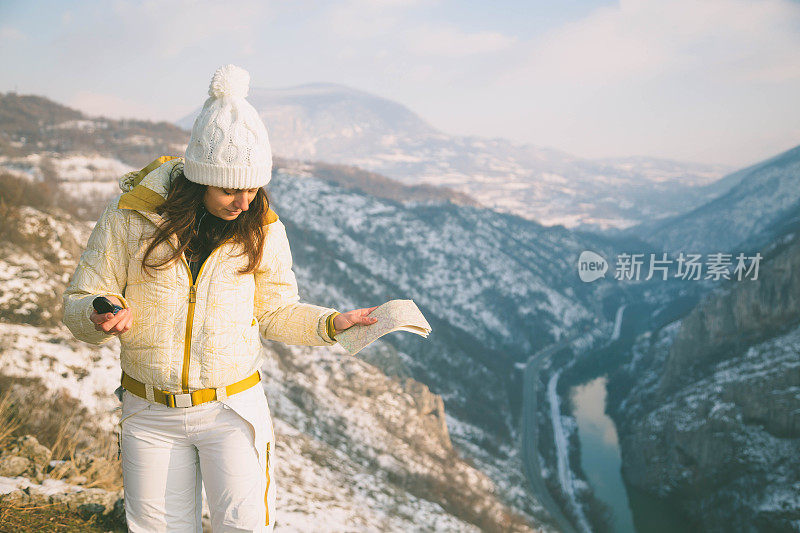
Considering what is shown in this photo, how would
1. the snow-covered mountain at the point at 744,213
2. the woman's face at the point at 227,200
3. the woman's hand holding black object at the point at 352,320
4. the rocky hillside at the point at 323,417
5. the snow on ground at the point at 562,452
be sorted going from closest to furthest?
the woman's face at the point at 227,200 → the woman's hand holding black object at the point at 352,320 → the rocky hillside at the point at 323,417 → the snow on ground at the point at 562,452 → the snow-covered mountain at the point at 744,213

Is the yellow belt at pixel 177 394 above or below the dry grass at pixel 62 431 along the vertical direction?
above

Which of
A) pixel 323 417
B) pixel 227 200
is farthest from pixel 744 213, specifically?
pixel 227 200

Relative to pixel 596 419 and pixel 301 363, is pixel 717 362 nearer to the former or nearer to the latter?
pixel 596 419

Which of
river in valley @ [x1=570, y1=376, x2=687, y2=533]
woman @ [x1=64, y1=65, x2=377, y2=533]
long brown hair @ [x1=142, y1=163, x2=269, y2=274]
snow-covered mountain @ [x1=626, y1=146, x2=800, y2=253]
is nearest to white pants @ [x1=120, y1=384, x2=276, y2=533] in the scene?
woman @ [x1=64, y1=65, x2=377, y2=533]

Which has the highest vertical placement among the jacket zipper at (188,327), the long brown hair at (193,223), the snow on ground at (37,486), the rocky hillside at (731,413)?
the long brown hair at (193,223)

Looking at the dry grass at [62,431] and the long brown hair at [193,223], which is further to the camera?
the dry grass at [62,431]

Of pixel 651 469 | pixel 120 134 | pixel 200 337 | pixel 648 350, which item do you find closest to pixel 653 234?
pixel 648 350

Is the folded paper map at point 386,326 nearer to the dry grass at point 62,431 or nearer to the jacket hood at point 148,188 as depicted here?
the jacket hood at point 148,188

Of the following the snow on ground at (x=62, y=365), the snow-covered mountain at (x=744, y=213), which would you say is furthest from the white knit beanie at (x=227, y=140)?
the snow-covered mountain at (x=744, y=213)

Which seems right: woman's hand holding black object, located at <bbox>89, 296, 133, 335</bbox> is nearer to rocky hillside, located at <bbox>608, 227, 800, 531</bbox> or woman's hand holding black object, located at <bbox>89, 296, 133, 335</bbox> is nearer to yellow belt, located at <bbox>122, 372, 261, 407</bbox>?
yellow belt, located at <bbox>122, 372, 261, 407</bbox>

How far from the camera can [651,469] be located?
41188 millimetres

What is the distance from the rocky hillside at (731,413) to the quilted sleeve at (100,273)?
133 ft

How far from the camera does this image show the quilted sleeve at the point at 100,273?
7.69 feet

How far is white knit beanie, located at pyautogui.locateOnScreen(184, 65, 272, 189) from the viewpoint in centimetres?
247
